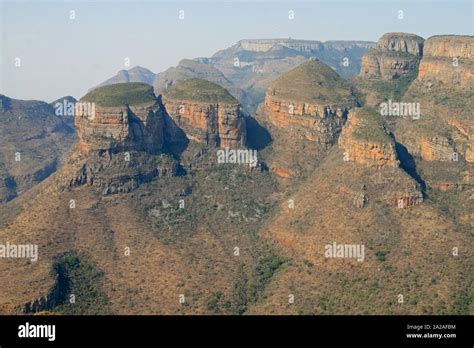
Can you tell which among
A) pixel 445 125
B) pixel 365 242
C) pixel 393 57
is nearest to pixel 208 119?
pixel 365 242

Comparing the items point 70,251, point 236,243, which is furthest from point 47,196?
point 236,243

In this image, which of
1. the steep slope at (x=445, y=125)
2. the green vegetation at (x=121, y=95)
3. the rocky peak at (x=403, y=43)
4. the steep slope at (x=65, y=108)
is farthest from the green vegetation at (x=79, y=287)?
the steep slope at (x=65, y=108)

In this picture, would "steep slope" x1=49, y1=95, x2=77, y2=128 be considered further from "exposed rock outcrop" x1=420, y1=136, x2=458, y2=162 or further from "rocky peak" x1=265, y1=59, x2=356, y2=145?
"exposed rock outcrop" x1=420, y1=136, x2=458, y2=162

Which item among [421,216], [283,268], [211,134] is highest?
[211,134]

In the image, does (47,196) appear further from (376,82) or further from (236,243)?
(376,82)

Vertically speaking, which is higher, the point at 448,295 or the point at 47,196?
the point at 47,196
